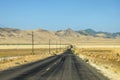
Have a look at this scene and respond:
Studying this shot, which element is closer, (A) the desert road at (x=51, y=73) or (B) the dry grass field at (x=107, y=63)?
(A) the desert road at (x=51, y=73)

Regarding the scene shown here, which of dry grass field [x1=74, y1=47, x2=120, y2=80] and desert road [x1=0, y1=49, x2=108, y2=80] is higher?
desert road [x1=0, y1=49, x2=108, y2=80]

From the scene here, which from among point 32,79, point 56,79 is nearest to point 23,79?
point 32,79

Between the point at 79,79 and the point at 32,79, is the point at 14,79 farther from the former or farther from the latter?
the point at 79,79

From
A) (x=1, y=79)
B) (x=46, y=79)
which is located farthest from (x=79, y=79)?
(x=1, y=79)

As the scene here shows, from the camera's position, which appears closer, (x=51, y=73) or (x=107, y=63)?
(x=51, y=73)

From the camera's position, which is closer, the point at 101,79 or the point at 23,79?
the point at 23,79

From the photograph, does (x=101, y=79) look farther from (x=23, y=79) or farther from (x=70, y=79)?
(x=23, y=79)

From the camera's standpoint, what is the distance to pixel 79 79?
20594mm

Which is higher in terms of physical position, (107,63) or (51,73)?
(51,73)

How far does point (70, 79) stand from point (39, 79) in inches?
90.7

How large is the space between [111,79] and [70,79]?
3.20 meters

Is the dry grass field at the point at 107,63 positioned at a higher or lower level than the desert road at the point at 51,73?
lower

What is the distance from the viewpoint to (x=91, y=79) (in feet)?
68.6

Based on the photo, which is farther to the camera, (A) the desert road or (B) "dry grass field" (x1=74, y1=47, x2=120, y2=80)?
(B) "dry grass field" (x1=74, y1=47, x2=120, y2=80)
